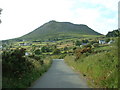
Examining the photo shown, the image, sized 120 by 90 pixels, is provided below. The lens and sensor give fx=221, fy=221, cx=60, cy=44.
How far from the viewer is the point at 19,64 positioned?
48.3 ft

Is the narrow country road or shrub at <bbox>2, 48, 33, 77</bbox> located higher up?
shrub at <bbox>2, 48, 33, 77</bbox>

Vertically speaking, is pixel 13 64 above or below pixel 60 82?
above

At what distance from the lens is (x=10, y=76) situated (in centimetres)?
1258

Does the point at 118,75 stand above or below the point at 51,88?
above

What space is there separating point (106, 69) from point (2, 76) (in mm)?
5864

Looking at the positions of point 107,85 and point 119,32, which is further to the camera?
point 119,32

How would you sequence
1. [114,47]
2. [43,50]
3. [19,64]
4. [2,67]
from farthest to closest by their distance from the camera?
[43,50], [19,64], [2,67], [114,47]

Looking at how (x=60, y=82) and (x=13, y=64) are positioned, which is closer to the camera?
(x=13, y=64)

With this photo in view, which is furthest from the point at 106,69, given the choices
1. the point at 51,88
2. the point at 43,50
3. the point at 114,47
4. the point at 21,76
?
the point at 43,50

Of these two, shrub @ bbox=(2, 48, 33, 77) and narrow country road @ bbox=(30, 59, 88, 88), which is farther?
shrub @ bbox=(2, 48, 33, 77)

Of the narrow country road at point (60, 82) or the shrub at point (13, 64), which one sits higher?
the shrub at point (13, 64)

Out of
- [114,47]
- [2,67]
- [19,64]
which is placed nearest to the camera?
[114,47]

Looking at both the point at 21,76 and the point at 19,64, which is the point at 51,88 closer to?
the point at 21,76

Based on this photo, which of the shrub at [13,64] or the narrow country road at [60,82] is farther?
the shrub at [13,64]
